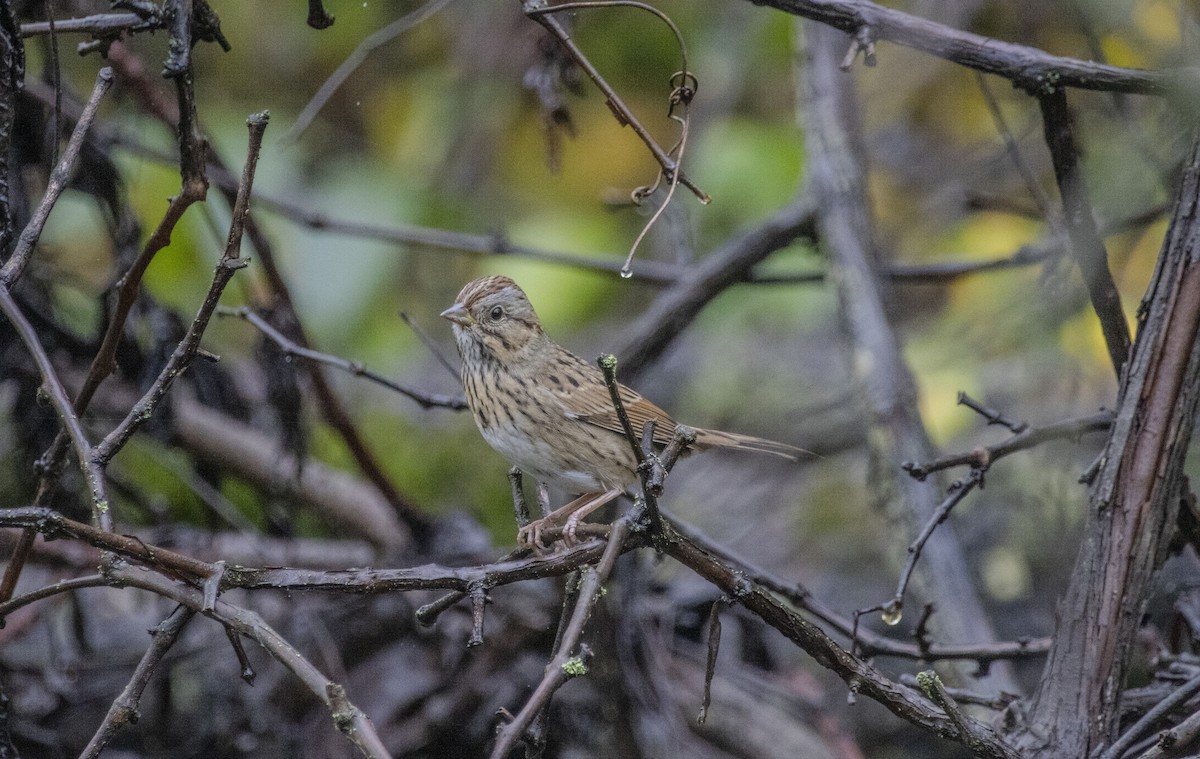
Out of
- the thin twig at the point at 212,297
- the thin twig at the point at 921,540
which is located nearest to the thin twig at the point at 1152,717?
the thin twig at the point at 921,540

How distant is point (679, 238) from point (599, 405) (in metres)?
0.86

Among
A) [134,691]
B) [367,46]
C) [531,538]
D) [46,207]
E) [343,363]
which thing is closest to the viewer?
[134,691]

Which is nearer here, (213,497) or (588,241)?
(213,497)

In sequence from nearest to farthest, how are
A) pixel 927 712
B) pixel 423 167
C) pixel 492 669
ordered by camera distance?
Result: pixel 927 712 < pixel 492 669 < pixel 423 167

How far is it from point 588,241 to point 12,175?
143 inches

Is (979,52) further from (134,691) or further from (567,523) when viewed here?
(134,691)

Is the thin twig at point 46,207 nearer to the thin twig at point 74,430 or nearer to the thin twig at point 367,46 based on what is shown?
the thin twig at point 74,430

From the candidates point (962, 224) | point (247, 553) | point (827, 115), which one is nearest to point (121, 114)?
point (247, 553)

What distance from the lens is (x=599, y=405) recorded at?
3.49m

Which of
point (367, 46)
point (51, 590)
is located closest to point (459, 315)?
point (367, 46)

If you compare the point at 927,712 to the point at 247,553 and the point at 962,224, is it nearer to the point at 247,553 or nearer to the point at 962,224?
the point at 247,553

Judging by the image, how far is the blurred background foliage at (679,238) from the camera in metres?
4.71

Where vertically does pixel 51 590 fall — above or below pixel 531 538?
below

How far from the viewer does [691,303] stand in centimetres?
383
